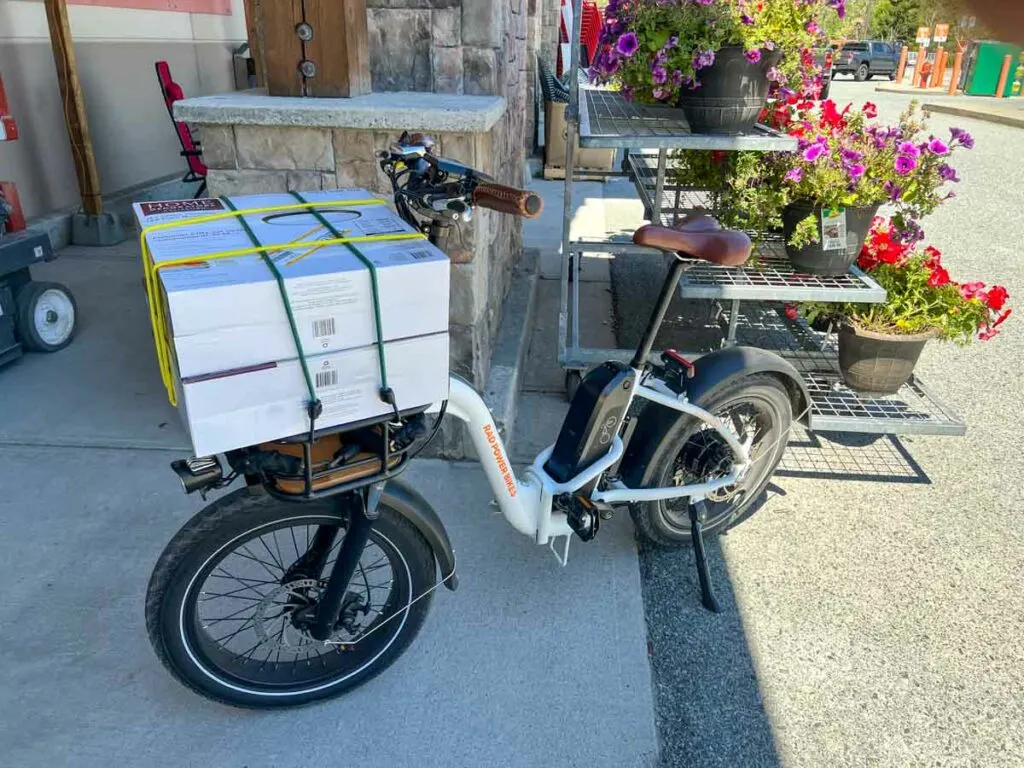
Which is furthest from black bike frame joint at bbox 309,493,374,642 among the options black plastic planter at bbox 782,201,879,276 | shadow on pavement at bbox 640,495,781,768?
black plastic planter at bbox 782,201,879,276

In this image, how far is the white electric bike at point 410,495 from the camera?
5.90ft

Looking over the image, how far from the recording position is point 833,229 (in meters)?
3.18

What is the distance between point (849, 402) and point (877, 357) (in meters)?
0.24

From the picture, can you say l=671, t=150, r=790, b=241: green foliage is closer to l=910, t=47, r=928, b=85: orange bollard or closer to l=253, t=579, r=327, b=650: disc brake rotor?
l=253, t=579, r=327, b=650: disc brake rotor

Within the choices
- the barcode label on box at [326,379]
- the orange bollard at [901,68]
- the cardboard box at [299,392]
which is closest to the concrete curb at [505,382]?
the cardboard box at [299,392]

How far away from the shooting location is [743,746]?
2.04 meters

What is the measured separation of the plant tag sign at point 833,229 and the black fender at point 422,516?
2096 mm

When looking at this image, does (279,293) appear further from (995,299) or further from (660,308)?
(995,299)

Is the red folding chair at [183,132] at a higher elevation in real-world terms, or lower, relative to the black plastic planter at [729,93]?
lower

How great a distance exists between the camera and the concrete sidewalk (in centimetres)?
198

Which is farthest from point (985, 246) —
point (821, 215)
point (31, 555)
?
point (31, 555)

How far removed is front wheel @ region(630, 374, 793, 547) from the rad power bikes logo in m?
0.50

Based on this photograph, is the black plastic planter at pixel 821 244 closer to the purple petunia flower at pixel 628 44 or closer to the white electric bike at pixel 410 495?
the white electric bike at pixel 410 495

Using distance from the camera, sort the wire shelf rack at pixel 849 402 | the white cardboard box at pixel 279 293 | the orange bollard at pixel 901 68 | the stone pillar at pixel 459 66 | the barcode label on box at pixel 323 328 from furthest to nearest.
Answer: the orange bollard at pixel 901 68 < the wire shelf rack at pixel 849 402 < the stone pillar at pixel 459 66 < the barcode label on box at pixel 323 328 < the white cardboard box at pixel 279 293
